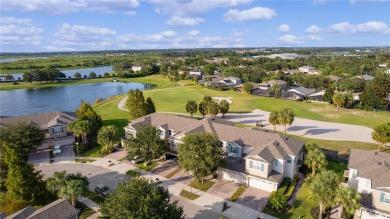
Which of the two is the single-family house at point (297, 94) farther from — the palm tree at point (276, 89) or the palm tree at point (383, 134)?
the palm tree at point (383, 134)

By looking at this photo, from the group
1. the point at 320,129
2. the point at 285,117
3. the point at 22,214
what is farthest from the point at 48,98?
the point at 320,129

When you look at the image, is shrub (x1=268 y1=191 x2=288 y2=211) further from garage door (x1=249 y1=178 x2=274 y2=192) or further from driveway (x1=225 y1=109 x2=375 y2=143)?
driveway (x1=225 y1=109 x2=375 y2=143)

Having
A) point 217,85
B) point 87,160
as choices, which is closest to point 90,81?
point 217,85

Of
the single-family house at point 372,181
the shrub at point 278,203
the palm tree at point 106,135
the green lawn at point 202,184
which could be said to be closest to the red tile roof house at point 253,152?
the green lawn at point 202,184

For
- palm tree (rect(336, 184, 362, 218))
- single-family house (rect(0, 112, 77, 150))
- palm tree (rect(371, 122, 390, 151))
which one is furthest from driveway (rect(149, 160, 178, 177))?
palm tree (rect(371, 122, 390, 151))

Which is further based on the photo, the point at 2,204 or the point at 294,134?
the point at 294,134

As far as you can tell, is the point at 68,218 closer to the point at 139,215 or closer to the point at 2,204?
the point at 139,215

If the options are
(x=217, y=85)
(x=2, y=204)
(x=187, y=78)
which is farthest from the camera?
(x=187, y=78)
